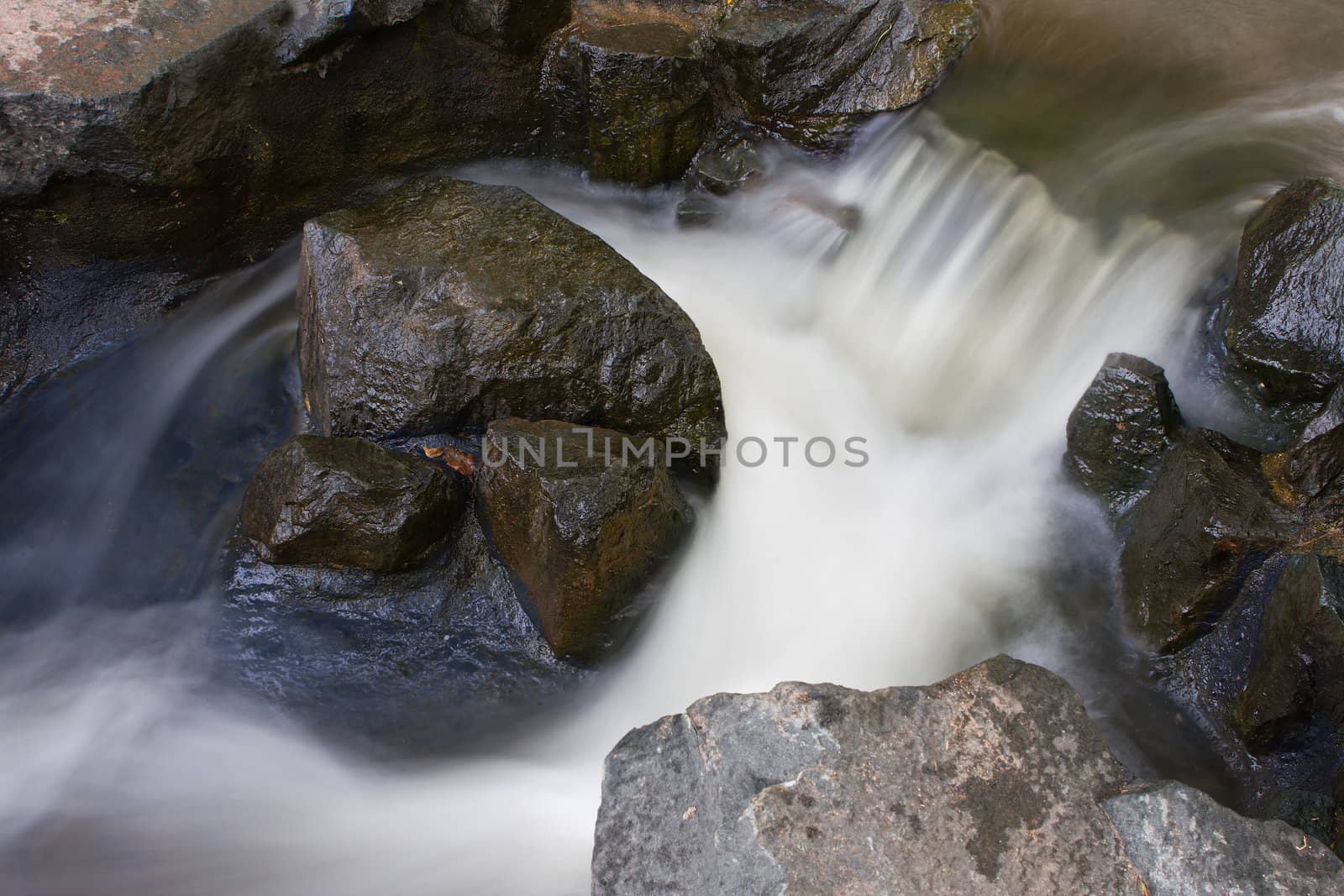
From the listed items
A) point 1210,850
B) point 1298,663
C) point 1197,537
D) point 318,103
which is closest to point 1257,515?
point 1197,537

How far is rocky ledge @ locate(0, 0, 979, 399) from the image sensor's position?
12.0 ft

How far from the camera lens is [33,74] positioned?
3.59m

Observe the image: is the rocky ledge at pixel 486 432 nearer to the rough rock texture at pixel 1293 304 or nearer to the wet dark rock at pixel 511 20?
the wet dark rock at pixel 511 20

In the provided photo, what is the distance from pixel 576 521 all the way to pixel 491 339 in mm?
762

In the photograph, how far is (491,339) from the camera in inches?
132

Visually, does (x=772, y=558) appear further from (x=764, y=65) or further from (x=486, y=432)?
(x=764, y=65)

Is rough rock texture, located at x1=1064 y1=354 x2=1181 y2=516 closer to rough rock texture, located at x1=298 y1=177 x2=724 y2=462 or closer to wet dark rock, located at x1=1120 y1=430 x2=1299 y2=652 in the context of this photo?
wet dark rock, located at x1=1120 y1=430 x2=1299 y2=652

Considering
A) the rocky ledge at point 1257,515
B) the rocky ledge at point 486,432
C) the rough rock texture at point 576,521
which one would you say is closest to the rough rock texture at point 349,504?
the rocky ledge at point 486,432

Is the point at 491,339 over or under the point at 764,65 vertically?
under

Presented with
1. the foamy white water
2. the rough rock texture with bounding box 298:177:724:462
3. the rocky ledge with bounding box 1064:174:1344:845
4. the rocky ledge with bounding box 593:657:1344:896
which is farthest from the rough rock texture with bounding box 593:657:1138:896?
the rough rock texture with bounding box 298:177:724:462

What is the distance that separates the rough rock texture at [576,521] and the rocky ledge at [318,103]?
1726 millimetres

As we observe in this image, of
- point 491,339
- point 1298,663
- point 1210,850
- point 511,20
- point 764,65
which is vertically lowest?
point 1298,663

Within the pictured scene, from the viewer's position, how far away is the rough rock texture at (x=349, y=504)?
316 cm

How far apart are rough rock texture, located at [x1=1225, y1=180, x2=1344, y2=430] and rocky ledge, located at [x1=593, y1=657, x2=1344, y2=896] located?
147 cm
